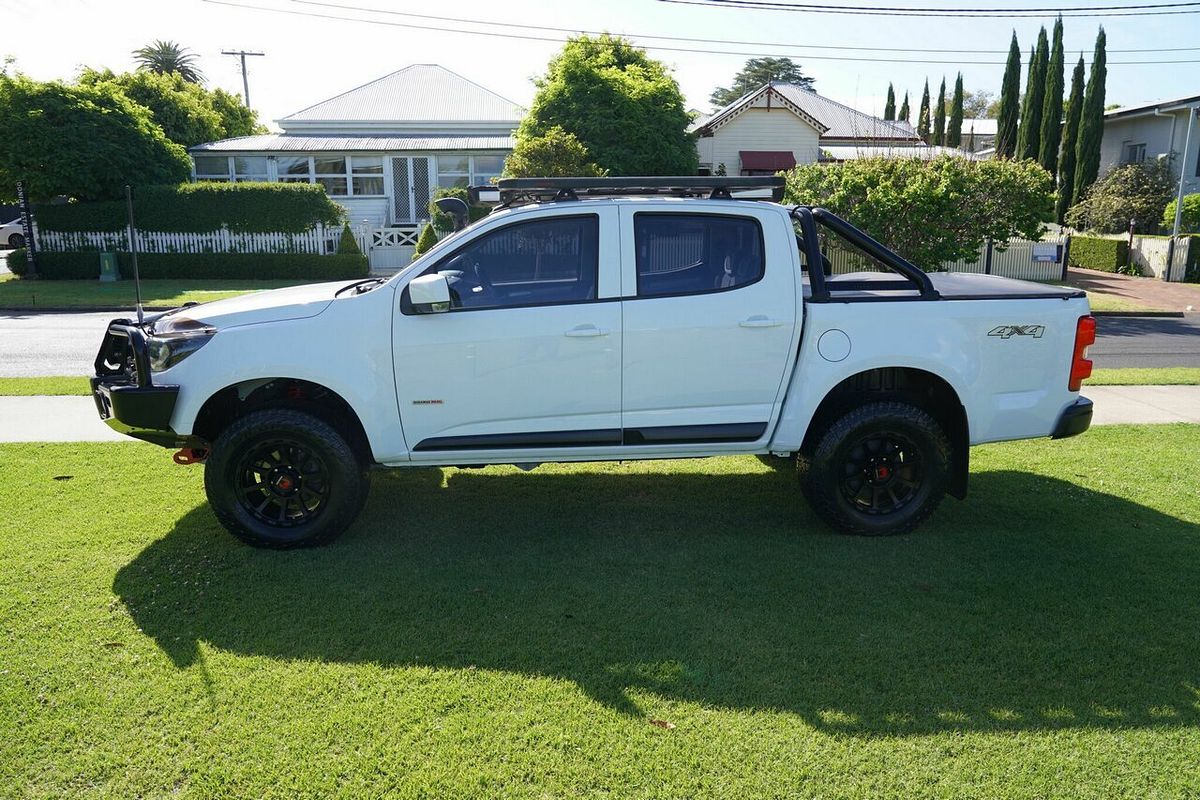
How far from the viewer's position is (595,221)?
5309 mm

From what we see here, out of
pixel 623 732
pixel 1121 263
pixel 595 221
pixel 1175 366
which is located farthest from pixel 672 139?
pixel 623 732

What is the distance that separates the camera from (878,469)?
561 centimetres

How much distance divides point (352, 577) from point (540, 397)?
1428 mm

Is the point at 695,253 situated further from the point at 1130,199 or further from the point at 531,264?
the point at 1130,199

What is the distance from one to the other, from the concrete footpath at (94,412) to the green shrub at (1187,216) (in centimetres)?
2266

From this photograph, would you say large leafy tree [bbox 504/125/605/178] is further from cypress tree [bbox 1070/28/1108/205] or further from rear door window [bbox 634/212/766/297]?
cypress tree [bbox 1070/28/1108/205]

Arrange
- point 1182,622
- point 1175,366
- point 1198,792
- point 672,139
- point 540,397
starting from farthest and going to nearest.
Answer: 1. point 672,139
2. point 1175,366
3. point 540,397
4. point 1182,622
5. point 1198,792

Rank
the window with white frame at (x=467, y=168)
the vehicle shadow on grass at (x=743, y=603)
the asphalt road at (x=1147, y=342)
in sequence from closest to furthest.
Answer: the vehicle shadow on grass at (x=743, y=603) < the asphalt road at (x=1147, y=342) < the window with white frame at (x=467, y=168)

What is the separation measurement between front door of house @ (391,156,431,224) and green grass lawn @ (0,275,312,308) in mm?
8105

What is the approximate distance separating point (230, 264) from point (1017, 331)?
2248cm

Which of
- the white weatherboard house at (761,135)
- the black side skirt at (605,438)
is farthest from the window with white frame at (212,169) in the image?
the black side skirt at (605,438)

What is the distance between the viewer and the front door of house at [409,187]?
3042cm

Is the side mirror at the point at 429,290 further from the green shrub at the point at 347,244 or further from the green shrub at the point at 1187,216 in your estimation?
the green shrub at the point at 1187,216

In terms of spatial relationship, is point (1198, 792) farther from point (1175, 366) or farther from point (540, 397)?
point (1175, 366)
